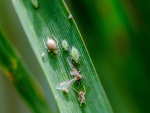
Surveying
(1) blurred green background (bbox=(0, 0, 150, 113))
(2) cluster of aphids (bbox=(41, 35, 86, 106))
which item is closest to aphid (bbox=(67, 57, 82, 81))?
(2) cluster of aphids (bbox=(41, 35, 86, 106))

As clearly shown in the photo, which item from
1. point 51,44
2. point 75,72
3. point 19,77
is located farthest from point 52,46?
point 19,77

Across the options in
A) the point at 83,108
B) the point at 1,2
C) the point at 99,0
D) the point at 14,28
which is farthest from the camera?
the point at 14,28

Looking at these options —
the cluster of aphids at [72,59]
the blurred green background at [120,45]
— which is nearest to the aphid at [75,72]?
the cluster of aphids at [72,59]

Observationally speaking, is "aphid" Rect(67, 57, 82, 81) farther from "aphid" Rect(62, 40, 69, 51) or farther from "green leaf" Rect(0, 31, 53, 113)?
"green leaf" Rect(0, 31, 53, 113)

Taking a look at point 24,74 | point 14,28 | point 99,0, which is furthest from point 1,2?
point 99,0

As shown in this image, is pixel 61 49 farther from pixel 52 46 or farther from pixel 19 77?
pixel 19 77

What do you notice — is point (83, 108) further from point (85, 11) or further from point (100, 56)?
point (85, 11)
